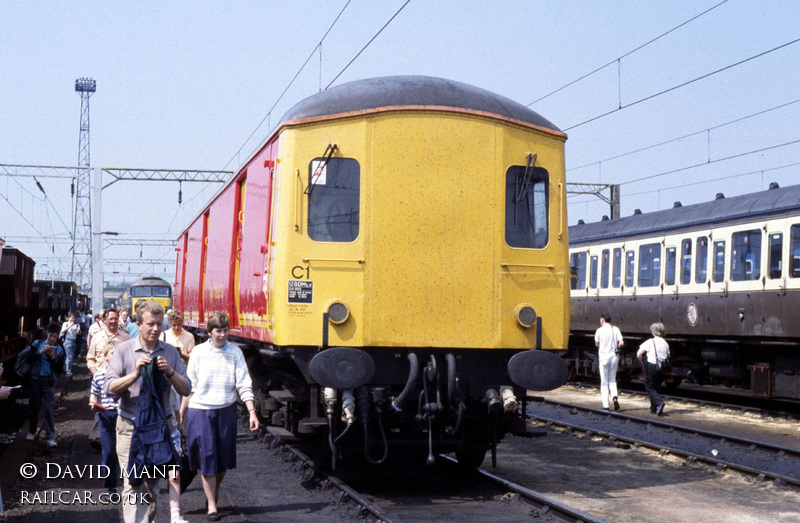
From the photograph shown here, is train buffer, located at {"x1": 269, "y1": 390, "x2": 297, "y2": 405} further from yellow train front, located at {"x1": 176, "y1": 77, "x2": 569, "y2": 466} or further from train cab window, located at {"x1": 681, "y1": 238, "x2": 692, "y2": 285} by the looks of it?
train cab window, located at {"x1": 681, "y1": 238, "x2": 692, "y2": 285}

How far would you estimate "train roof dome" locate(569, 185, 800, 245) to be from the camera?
16.1 meters

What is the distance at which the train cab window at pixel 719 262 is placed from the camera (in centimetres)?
1748

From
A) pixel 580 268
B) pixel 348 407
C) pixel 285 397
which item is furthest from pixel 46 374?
pixel 580 268

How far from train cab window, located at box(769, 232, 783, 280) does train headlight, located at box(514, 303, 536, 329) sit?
8575 millimetres

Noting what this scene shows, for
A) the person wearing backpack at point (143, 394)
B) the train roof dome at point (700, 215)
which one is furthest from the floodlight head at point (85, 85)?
the person wearing backpack at point (143, 394)

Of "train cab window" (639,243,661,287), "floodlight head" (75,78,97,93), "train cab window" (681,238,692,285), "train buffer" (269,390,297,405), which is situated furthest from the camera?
"floodlight head" (75,78,97,93)

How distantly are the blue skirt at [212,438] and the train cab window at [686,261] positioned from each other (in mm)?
12744

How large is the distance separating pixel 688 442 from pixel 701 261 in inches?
244

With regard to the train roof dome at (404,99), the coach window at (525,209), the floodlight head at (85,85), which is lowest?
the coach window at (525,209)

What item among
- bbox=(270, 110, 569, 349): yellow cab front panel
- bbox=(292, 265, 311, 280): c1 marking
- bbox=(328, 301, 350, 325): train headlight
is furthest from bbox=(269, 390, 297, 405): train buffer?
bbox=(292, 265, 311, 280): c1 marking

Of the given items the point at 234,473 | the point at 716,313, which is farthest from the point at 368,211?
the point at 716,313

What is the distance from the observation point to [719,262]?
17.6 m

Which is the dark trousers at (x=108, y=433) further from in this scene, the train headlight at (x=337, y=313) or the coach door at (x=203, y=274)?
the coach door at (x=203, y=274)

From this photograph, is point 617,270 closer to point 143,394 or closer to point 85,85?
point 143,394
